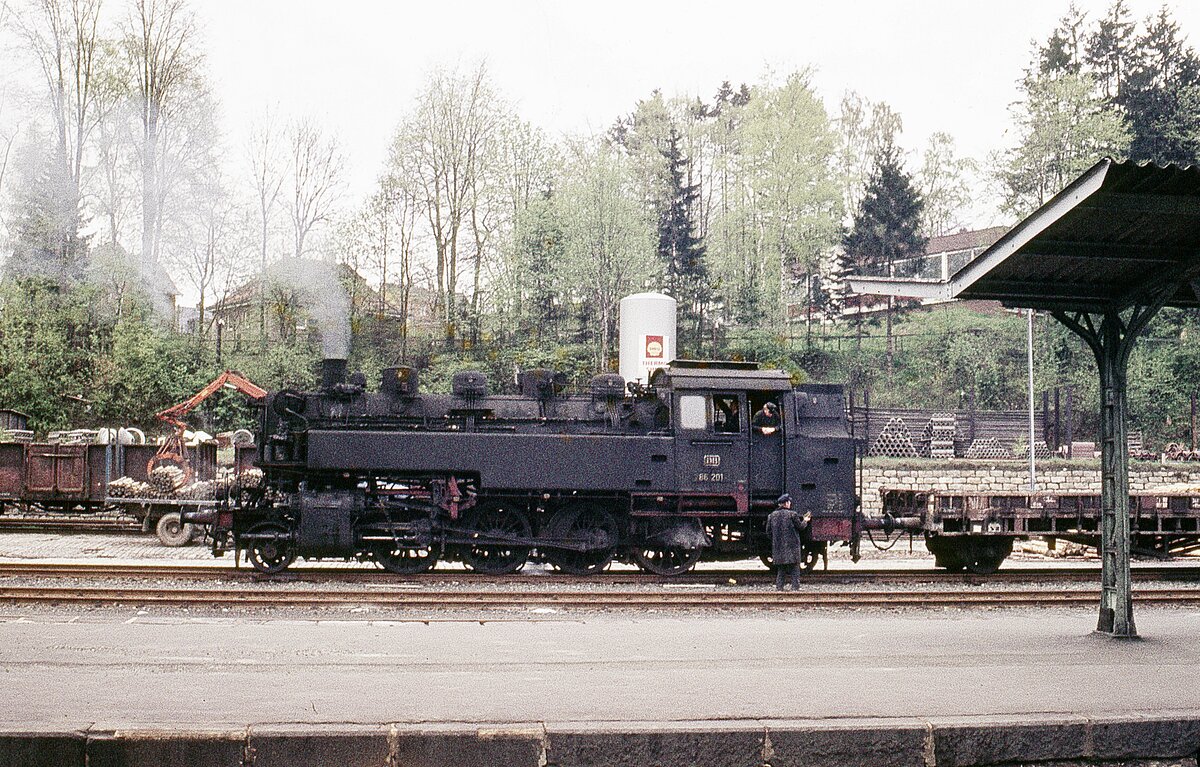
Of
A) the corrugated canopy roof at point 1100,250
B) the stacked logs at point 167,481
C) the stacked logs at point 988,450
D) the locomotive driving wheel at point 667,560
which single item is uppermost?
the corrugated canopy roof at point 1100,250

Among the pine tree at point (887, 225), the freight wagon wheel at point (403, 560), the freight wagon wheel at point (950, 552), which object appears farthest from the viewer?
the pine tree at point (887, 225)

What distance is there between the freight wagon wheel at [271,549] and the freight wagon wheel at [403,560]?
1.21 metres

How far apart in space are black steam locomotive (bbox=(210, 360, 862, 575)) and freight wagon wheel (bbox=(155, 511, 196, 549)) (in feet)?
18.5

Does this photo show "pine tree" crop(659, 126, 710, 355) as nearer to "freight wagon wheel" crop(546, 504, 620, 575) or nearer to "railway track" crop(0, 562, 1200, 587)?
"railway track" crop(0, 562, 1200, 587)

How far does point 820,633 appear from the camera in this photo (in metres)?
9.78

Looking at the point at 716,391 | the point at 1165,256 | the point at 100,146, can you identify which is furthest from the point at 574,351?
the point at 1165,256

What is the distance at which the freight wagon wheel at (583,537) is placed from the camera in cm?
1480

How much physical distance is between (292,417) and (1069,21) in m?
45.0

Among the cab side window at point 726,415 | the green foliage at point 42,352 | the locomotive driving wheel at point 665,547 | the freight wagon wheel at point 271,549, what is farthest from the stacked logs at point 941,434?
the green foliage at point 42,352

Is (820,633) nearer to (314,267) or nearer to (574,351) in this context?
(574,351)

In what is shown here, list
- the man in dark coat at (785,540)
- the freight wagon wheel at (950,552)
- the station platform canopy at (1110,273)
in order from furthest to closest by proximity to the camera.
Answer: the freight wagon wheel at (950,552)
the man in dark coat at (785,540)
the station platform canopy at (1110,273)

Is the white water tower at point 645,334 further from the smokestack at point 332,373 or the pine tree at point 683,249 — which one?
the smokestack at point 332,373

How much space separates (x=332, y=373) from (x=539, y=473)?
3.40m

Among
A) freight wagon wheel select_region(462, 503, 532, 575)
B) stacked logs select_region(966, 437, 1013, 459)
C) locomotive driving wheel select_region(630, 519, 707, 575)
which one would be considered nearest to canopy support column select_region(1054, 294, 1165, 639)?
locomotive driving wheel select_region(630, 519, 707, 575)
